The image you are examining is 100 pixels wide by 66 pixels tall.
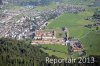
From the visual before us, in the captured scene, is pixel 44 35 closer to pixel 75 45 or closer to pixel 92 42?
pixel 75 45

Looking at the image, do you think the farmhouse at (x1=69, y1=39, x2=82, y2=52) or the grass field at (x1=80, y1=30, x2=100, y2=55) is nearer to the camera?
the grass field at (x1=80, y1=30, x2=100, y2=55)

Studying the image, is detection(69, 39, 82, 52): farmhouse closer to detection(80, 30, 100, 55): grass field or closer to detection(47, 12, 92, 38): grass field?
detection(80, 30, 100, 55): grass field

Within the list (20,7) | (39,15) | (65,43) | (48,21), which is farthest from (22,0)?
(65,43)

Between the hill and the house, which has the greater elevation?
the house

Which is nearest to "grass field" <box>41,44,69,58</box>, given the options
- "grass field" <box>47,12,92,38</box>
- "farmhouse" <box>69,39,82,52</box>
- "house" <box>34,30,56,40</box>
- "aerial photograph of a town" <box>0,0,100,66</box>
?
"aerial photograph of a town" <box>0,0,100,66</box>

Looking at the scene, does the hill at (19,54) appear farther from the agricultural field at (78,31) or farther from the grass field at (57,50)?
the agricultural field at (78,31)

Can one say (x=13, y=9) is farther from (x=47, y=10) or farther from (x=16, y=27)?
(x=16, y=27)

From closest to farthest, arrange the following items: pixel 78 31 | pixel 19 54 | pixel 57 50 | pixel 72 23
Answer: pixel 19 54 → pixel 57 50 → pixel 78 31 → pixel 72 23

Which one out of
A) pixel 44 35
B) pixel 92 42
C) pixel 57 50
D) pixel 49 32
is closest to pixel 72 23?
pixel 49 32
